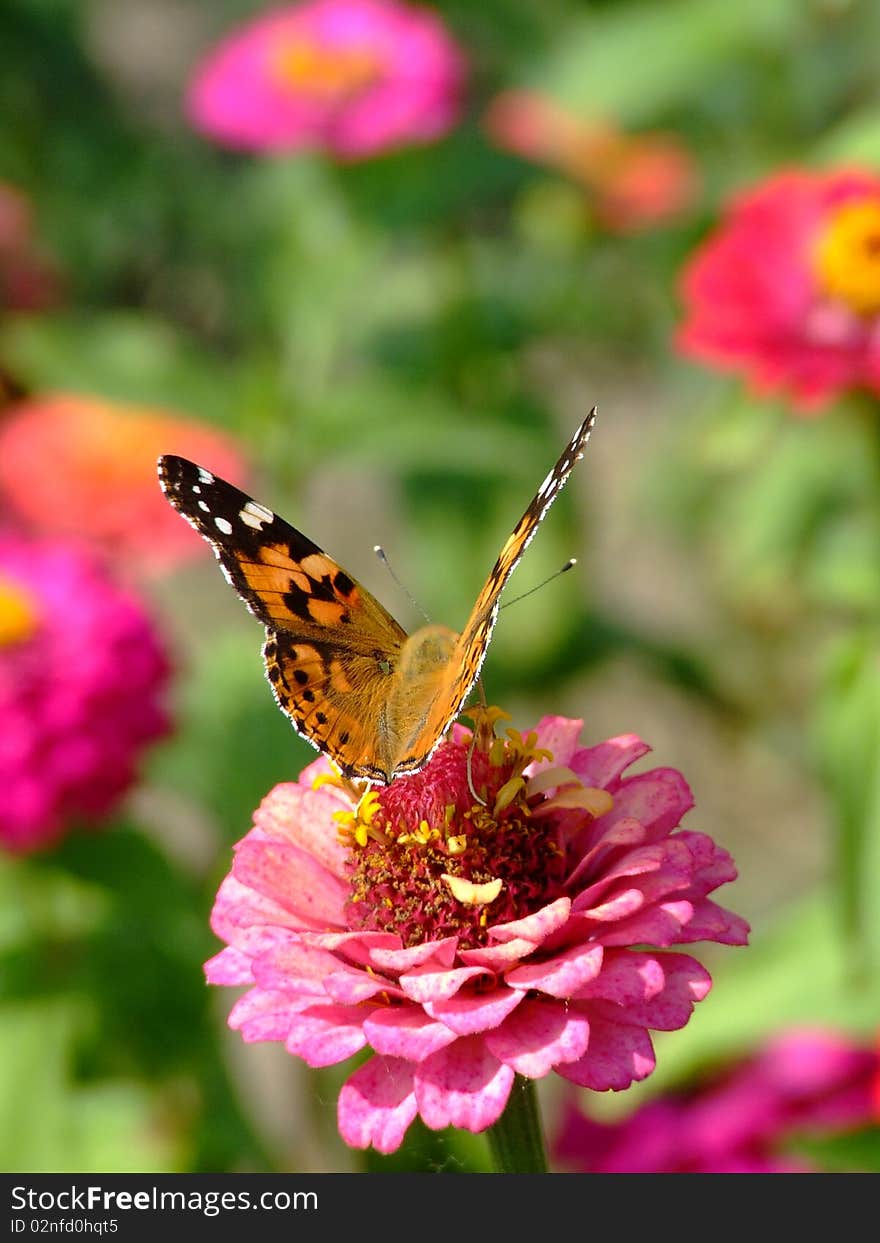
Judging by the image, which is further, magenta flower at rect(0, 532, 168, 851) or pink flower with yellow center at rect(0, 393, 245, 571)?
pink flower with yellow center at rect(0, 393, 245, 571)

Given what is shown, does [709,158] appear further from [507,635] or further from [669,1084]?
[669,1084]

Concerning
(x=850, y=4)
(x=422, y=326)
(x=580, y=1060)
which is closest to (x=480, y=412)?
(x=422, y=326)

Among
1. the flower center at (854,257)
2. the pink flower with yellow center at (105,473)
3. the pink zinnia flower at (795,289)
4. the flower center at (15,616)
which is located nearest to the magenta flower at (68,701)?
the flower center at (15,616)

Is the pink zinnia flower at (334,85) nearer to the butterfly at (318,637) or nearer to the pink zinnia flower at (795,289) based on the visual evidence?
the pink zinnia flower at (795,289)

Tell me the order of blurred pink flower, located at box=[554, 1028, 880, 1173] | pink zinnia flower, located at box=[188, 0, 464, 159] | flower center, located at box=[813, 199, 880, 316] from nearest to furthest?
1. blurred pink flower, located at box=[554, 1028, 880, 1173]
2. flower center, located at box=[813, 199, 880, 316]
3. pink zinnia flower, located at box=[188, 0, 464, 159]

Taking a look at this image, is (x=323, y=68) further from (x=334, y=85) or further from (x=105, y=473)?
(x=105, y=473)

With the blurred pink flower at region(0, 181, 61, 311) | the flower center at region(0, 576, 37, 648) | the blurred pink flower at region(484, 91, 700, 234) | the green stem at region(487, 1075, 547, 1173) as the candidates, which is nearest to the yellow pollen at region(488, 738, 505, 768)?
the green stem at region(487, 1075, 547, 1173)

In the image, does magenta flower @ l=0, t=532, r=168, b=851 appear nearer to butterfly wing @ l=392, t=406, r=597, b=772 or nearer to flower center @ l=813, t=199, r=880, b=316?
butterfly wing @ l=392, t=406, r=597, b=772
